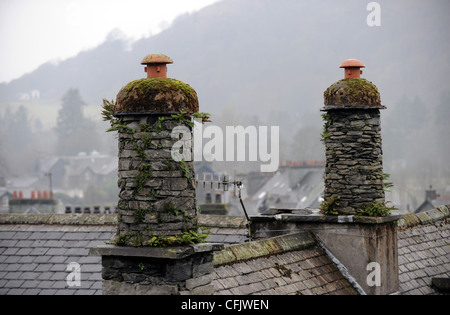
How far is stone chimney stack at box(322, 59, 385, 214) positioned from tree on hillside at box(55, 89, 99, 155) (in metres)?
141

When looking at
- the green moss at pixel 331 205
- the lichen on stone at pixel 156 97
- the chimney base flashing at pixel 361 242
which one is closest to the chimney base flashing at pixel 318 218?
the chimney base flashing at pixel 361 242

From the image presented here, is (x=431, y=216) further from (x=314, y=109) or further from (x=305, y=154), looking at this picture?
(x=314, y=109)

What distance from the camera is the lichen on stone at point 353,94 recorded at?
13.7 m

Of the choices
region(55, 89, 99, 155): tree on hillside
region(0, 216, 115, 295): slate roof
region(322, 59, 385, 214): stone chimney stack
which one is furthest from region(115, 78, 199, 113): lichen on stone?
region(55, 89, 99, 155): tree on hillside

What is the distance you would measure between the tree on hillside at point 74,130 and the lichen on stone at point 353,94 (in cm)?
14109

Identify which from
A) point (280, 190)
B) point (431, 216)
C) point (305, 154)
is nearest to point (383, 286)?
point (431, 216)

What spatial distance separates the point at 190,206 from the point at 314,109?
166834 mm

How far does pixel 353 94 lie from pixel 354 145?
0.89 meters

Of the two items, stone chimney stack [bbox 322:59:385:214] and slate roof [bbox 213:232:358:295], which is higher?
stone chimney stack [bbox 322:59:385:214]

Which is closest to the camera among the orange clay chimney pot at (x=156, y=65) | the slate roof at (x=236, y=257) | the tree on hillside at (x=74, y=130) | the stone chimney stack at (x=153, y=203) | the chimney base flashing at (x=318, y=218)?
the stone chimney stack at (x=153, y=203)

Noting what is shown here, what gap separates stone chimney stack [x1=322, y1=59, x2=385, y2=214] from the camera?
13695 mm

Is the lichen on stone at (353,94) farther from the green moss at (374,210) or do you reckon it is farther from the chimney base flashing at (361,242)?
the chimney base flashing at (361,242)

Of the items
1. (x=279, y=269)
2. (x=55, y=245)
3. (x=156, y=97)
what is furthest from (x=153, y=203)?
(x=55, y=245)

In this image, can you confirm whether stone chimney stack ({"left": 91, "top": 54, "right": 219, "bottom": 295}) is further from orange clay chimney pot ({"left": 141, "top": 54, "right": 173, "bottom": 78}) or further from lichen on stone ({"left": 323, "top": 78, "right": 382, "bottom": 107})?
lichen on stone ({"left": 323, "top": 78, "right": 382, "bottom": 107})
